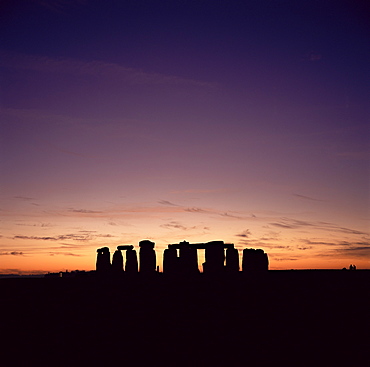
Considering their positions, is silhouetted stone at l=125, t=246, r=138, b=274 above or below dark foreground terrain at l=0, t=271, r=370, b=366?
above

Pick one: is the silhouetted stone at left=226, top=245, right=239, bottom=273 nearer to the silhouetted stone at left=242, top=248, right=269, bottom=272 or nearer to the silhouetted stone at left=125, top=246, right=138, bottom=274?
the silhouetted stone at left=242, top=248, right=269, bottom=272

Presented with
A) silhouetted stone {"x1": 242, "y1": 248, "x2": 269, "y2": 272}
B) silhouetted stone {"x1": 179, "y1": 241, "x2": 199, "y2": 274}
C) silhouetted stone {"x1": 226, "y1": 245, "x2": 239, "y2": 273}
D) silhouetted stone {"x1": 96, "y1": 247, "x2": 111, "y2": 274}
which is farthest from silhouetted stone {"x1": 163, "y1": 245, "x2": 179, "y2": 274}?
silhouetted stone {"x1": 96, "y1": 247, "x2": 111, "y2": 274}

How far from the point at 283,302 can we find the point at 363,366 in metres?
17.0

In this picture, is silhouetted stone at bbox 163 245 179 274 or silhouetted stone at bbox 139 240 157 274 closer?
silhouetted stone at bbox 163 245 179 274

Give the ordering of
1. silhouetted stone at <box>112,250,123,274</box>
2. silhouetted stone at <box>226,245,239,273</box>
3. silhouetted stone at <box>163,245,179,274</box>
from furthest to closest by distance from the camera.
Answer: silhouetted stone at <box>112,250,123,274</box> → silhouetted stone at <box>163,245,179,274</box> → silhouetted stone at <box>226,245,239,273</box>

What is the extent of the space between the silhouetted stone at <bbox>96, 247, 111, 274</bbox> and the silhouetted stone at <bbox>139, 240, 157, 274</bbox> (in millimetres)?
4774

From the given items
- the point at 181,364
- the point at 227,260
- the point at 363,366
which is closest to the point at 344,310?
the point at 227,260

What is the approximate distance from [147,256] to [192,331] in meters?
19.3

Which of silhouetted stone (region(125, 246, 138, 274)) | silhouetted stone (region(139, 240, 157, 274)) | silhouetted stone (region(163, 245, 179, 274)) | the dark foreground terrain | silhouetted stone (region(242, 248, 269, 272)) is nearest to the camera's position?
the dark foreground terrain

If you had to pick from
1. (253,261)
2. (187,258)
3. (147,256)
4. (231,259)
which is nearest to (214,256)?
(231,259)

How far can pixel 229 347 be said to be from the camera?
17.2m

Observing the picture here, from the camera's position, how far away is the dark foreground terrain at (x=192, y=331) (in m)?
15.6

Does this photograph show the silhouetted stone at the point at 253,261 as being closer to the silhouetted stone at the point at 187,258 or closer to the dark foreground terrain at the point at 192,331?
the dark foreground terrain at the point at 192,331

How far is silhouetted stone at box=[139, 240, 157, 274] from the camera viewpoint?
3884 centimetres
